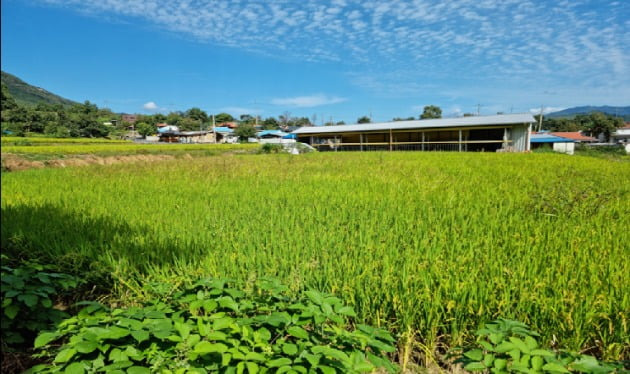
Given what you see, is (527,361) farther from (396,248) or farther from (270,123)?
(270,123)

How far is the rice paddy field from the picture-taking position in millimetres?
1702

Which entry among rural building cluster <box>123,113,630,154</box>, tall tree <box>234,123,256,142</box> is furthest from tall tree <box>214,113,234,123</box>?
rural building cluster <box>123,113,630,154</box>

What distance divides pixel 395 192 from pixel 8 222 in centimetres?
467

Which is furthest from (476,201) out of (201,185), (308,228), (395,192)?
(201,185)

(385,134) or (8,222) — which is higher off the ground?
(385,134)

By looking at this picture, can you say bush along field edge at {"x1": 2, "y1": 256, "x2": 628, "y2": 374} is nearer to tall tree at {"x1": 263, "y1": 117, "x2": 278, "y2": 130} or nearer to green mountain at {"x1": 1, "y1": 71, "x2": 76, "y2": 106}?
green mountain at {"x1": 1, "y1": 71, "x2": 76, "y2": 106}

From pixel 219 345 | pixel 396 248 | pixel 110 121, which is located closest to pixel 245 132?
pixel 110 121

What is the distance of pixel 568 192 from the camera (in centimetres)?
468

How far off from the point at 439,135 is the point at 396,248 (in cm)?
2403

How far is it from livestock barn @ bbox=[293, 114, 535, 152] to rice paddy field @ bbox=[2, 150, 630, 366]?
671 inches

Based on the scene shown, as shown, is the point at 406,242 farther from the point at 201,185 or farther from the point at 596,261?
the point at 201,185

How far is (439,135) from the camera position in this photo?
80.8 ft

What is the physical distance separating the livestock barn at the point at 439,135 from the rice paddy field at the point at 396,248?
671 inches

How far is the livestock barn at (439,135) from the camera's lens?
2033 centimetres
